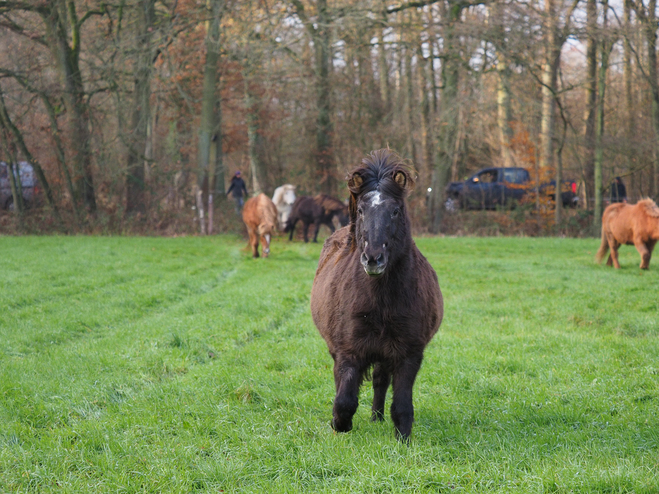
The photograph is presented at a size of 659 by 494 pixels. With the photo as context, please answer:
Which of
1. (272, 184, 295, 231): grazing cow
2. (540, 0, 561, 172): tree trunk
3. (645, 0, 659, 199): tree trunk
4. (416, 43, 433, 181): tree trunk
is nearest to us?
(540, 0, 561, 172): tree trunk

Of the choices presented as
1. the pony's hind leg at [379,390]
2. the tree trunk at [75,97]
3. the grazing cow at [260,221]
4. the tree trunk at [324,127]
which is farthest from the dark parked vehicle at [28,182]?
the pony's hind leg at [379,390]

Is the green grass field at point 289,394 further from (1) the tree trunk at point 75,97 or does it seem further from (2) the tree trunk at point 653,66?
(2) the tree trunk at point 653,66

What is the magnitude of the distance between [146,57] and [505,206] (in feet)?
47.2

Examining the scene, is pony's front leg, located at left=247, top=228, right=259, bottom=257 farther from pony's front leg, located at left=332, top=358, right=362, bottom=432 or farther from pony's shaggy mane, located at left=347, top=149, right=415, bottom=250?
pony's front leg, located at left=332, top=358, right=362, bottom=432

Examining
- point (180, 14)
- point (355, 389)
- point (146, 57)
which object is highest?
point (180, 14)

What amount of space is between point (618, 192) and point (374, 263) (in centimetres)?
2336

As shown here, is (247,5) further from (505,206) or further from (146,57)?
(505,206)

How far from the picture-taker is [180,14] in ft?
72.3

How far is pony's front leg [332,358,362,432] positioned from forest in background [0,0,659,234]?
17.6 meters

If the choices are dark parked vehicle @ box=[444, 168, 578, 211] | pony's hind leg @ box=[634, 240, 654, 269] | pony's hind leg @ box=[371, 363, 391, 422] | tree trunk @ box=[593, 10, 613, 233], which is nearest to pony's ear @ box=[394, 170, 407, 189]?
pony's hind leg @ box=[371, 363, 391, 422]

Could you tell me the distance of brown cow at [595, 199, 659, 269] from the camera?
13.9 meters

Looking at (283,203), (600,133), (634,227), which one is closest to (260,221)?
(283,203)

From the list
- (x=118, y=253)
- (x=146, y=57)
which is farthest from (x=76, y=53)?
(x=118, y=253)

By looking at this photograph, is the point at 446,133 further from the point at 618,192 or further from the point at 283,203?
the point at 618,192
